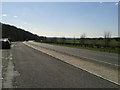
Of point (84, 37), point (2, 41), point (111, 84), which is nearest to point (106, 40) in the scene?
point (84, 37)

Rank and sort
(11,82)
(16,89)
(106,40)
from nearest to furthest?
1. (16,89)
2. (11,82)
3. (106,40)

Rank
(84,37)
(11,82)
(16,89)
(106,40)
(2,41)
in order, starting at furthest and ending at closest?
(84,37), (106,40), (2,41), (11,82), (16,89)

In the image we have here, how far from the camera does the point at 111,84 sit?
23.4 feet

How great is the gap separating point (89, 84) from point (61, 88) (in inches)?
50.3

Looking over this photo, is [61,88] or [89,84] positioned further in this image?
[89,84]

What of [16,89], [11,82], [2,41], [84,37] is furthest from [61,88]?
[84,37]

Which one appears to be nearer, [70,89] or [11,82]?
[70,89]

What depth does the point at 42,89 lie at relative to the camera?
19.9 feet

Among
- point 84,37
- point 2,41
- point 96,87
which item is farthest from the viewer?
point 84,37

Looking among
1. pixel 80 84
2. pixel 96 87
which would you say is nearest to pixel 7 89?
pixel 80 84

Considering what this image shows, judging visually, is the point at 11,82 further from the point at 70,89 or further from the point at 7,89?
the point at 70,89

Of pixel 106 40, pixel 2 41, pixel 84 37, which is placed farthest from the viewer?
pixel 84 37

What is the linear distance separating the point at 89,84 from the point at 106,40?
52.1 m

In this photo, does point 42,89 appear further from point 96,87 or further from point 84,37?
point 84,37
